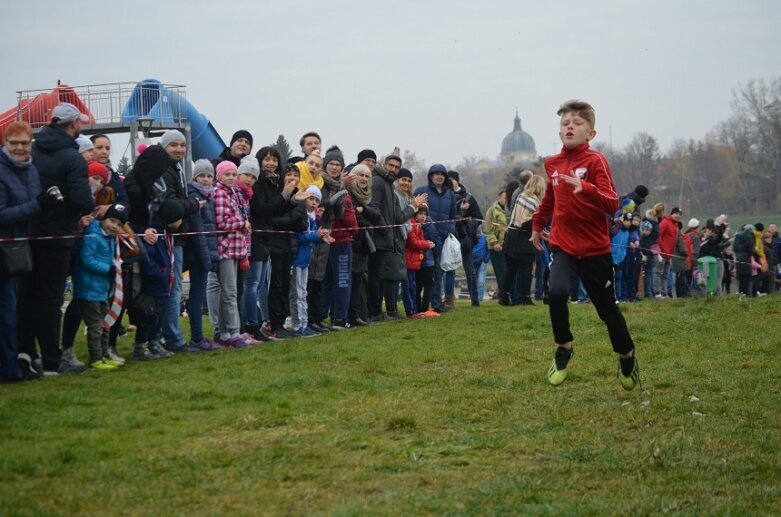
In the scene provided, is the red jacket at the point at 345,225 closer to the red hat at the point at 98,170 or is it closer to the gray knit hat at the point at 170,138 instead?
the gray knit hat at the point at 170,138

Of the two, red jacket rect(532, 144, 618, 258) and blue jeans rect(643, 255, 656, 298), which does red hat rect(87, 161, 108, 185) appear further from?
blue jeans rect(643, 255, 656, 298)

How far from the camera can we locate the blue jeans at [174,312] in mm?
11855

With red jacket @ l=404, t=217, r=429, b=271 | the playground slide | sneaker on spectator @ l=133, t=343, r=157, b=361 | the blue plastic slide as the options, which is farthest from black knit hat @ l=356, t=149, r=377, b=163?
the blue plastic slide

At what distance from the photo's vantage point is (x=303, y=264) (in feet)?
45.9

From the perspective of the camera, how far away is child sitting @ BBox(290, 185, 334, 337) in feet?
45.4

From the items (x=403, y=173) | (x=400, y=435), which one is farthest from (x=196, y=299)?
(x=403, y=173)

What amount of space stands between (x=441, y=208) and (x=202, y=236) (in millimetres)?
6872

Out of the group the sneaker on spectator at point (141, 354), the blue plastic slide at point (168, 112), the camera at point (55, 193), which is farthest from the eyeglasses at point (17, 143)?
the blue plastic slide at point (168, 112)

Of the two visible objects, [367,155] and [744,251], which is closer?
[367,155]

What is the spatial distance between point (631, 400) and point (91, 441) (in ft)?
13.3

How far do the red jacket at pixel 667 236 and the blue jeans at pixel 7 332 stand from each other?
55.8ft

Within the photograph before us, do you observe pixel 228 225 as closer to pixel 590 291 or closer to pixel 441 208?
pixel 590 291

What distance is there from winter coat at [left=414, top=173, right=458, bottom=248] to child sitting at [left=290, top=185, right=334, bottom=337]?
418 centimetres

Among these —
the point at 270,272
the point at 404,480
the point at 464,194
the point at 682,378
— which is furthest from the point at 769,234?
the point at 404,480
